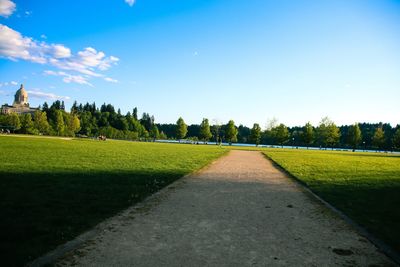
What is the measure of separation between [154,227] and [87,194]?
395 cm

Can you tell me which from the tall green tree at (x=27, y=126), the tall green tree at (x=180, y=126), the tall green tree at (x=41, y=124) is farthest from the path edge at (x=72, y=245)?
the tall green tree at (x=41, y=124)

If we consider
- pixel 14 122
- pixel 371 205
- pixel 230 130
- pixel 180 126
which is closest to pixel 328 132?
pixel 230 130

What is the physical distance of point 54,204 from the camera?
7.91 meters

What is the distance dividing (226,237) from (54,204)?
5029mm

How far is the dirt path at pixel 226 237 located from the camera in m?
4.88

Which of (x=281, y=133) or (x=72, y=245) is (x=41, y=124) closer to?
(x=281, y=133)

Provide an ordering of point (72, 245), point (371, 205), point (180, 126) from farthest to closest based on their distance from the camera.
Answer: point (180, 126) < point (371, 205) < point (72, 245)

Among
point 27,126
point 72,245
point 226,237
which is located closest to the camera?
point 72,245

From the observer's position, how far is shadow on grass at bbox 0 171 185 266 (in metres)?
5.22

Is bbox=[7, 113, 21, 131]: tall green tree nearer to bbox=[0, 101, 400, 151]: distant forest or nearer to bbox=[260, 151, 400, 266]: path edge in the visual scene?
bbox=[0, 101, 400, 151]: distant forest

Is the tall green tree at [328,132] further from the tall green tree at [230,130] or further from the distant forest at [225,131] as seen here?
the tall green tree at [230,130]

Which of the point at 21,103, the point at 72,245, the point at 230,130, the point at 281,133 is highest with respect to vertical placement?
the point at 21,103

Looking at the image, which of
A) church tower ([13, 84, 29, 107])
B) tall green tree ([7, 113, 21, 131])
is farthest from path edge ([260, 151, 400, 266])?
church tower ([13, 84, 29, 107])

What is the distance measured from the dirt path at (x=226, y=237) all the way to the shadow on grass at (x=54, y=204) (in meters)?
0.62
